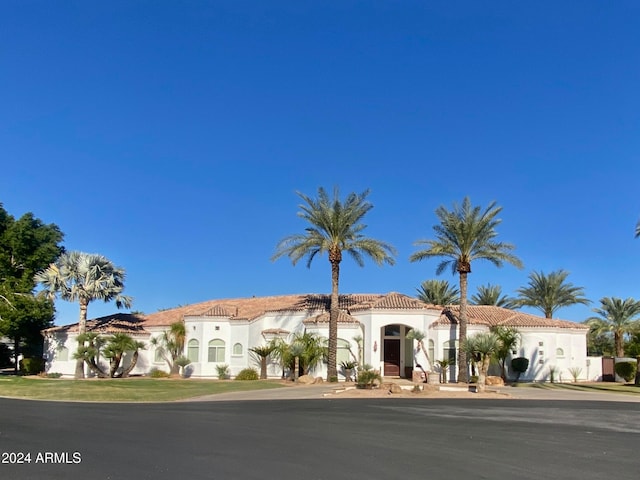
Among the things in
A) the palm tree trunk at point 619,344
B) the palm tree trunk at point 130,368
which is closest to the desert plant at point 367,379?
the palm tree trunk at point 130,368

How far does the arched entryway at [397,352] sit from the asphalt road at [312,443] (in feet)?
73.8

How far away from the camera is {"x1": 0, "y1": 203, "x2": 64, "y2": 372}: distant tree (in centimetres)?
4650

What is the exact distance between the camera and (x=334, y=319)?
3856 centimetres

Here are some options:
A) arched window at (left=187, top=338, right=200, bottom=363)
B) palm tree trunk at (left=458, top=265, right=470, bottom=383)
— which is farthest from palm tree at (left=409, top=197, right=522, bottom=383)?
arched window at (left=187, top=338, right=200, bottom=363)

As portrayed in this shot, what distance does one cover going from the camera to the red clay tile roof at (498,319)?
42.6 m

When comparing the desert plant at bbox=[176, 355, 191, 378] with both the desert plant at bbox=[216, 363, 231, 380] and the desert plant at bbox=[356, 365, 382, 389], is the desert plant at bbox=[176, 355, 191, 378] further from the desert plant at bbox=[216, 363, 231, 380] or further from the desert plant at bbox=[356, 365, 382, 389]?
the desert plant at bbox=[356, 365, 382, 389]

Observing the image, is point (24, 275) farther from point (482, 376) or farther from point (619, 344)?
point (619, 344)

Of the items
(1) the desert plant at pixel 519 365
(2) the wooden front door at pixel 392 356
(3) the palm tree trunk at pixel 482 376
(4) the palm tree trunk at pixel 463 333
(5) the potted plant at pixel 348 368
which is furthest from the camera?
(2) the wooden front door at pixel 392 356

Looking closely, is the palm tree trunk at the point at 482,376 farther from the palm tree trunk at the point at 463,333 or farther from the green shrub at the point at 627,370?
the green shrub at the point at 627,370

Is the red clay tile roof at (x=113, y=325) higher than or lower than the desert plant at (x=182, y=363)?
higher

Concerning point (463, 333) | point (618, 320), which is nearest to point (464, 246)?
point (463, 333)

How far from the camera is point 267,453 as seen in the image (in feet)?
36.8

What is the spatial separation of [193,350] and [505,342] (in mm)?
22450

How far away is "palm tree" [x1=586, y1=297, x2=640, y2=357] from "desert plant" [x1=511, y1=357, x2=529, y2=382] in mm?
14420
